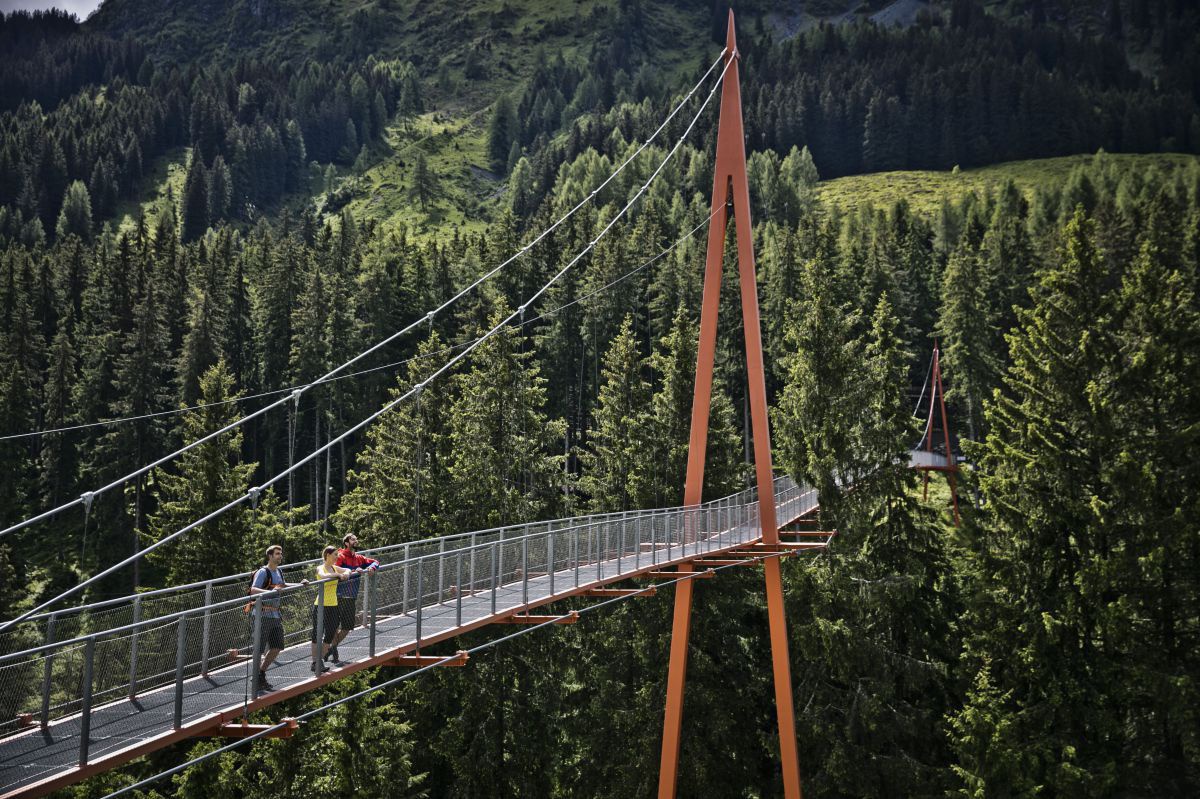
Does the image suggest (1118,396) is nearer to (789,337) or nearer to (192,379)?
(789,337)

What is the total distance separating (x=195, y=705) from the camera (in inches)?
419

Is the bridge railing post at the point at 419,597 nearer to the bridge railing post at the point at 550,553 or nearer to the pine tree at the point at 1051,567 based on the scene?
the bridge railing post at the point at 550,553

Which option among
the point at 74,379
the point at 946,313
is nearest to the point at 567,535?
the point at 946,313

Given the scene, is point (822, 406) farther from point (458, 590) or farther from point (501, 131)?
point (501, 131)

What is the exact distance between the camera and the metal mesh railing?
979cm

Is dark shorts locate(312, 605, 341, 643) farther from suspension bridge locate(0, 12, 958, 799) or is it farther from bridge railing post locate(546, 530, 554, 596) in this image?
bridge railing post locate(546, 530, 554, 596)

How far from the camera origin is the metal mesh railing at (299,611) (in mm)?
9789

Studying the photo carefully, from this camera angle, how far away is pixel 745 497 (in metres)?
27.1

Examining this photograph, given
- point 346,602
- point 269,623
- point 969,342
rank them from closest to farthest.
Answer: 1. point 269,623
2. point 346,602
3. point 969,342

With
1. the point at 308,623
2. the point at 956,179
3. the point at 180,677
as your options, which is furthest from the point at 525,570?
the point at 956,179


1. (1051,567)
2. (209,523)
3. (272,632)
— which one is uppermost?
(272,632)

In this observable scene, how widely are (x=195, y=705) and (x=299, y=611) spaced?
1.90m

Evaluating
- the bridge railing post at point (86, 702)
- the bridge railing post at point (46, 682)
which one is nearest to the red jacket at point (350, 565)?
the bridge railing post at point (86, 702)

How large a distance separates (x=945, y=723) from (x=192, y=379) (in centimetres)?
4003
